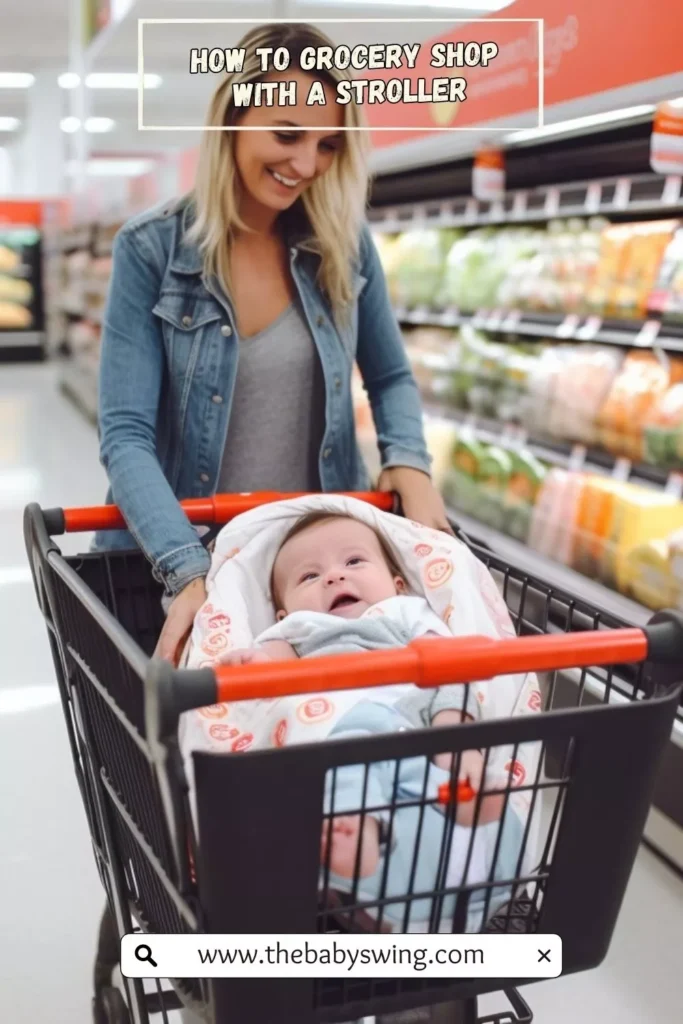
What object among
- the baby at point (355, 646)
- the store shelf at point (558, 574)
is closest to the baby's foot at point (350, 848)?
the baby at point (355, 646)

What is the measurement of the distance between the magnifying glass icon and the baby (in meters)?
0.21

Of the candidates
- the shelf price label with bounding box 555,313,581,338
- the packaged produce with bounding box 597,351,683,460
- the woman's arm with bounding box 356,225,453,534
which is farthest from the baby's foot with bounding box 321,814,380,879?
the shelf price label with bounding box 555,313,581,338

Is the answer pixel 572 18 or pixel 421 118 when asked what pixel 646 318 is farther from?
pixel 421 118

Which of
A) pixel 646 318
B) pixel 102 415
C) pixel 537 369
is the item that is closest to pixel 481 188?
pixel 537 369

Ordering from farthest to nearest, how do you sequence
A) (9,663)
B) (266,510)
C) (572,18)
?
(9,663) < (572,18) < (266,510)

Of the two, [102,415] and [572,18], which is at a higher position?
[572,18]

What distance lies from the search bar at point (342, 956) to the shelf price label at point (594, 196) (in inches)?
113

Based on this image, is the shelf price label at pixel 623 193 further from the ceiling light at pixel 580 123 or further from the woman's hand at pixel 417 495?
the woman's hand at pixel 417 495

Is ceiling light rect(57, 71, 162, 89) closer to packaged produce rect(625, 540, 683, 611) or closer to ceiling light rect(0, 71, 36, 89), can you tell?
ceiling light rect(0, 71, 36, 89)

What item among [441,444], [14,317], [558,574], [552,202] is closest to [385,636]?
[558,574]

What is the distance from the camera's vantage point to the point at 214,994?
3.44 ft

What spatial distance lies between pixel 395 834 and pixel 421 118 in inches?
136

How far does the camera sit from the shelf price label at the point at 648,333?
3320 millimetres

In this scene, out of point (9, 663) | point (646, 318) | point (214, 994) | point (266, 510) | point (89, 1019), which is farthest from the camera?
point (9, 663)
